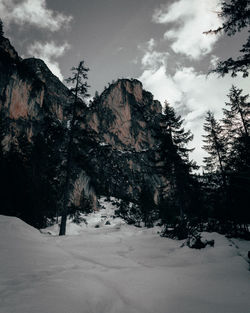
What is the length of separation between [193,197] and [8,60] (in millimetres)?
50282

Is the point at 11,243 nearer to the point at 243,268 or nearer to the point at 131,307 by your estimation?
the point at 131,307

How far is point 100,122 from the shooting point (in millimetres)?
76562

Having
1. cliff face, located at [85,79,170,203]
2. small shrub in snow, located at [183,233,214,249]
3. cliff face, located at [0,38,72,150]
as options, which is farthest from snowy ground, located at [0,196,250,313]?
cliff face, located at [85,79,170,203]

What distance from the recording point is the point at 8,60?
39.9 metres

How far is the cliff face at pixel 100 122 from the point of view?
1470 inches

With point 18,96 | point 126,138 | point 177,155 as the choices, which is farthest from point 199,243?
point 126,138

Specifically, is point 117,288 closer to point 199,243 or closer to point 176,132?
point 199,243

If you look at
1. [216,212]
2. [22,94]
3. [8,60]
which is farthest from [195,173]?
[8,60]

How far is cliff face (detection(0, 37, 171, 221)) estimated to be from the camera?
37344 mm

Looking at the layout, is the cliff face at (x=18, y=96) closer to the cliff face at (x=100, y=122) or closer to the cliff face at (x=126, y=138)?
the cliff face at (x=100, y=122)

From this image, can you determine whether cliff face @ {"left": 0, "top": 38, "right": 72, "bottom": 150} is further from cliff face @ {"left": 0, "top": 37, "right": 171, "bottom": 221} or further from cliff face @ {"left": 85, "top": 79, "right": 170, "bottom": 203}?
cliff face @ {"left": 85, "top": 79, "right": 170, "bottom": 203}

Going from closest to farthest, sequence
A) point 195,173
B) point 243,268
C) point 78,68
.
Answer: point 243,268
point 78,68
point 195,173

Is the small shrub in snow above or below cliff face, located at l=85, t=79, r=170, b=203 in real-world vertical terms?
below

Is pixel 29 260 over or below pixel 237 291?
over
